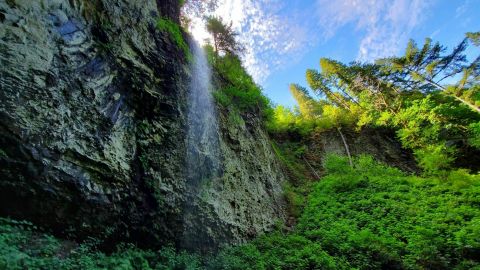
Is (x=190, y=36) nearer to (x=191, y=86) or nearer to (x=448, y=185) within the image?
(x=191, y=86)

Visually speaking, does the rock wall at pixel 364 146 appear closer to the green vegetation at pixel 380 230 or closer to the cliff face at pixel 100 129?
the green vegetation at pixel 380 230

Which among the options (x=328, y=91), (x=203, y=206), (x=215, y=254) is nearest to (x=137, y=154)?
(x=203, y=206)

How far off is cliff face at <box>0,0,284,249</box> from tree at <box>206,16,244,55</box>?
569 centimetres

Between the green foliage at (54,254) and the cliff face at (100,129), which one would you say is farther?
the cliff face at (100,129)

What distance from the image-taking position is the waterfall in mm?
7637

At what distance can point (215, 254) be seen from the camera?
783cm

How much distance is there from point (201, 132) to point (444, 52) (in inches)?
752

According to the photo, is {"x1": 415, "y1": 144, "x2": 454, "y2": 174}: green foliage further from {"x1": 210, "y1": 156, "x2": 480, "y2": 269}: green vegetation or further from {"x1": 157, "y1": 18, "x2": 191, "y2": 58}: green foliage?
{"x1": 157, "y1": 18, "x2": 191, "y2": 58}: green foliage

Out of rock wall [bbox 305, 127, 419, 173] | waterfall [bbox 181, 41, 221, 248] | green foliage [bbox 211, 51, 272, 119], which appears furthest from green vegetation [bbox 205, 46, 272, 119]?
rock wall [bbox 305, 127, 419, 173]

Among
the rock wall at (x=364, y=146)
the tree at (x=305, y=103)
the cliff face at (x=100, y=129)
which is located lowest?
the cliff face at (x=100, y=129)

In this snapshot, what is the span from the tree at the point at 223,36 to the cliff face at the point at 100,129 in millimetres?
5688

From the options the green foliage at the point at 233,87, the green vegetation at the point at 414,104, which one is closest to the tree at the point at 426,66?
the green vegetation at the point at 414,104

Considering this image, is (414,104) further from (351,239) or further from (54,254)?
(54,254)

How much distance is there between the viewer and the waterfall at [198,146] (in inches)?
301
